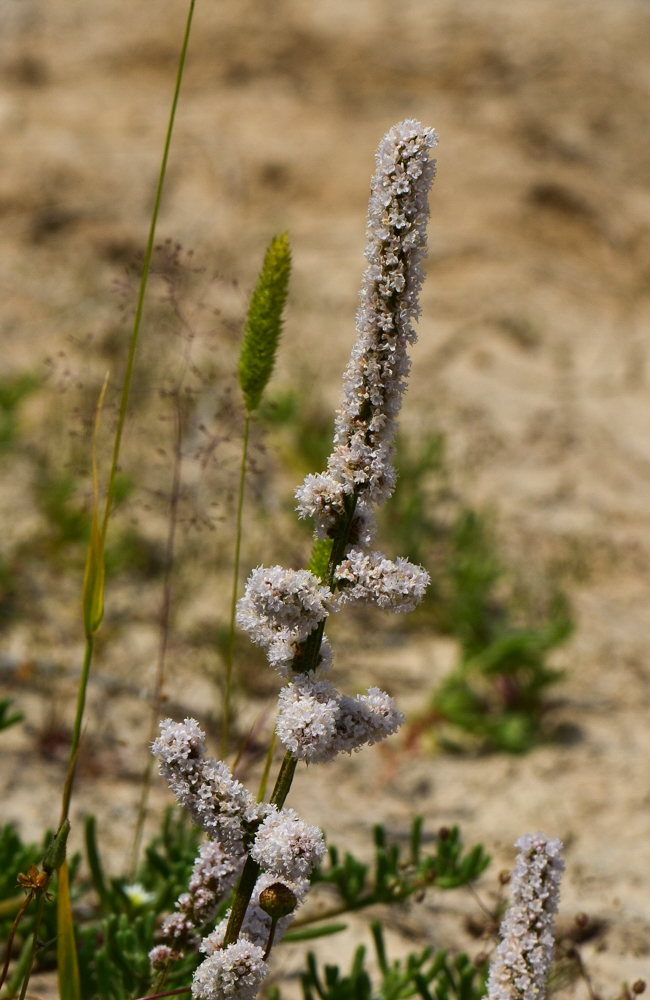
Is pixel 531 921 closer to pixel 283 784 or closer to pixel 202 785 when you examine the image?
pixel 283 784

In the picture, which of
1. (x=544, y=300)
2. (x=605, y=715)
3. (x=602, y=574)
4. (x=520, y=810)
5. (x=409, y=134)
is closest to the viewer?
(x=409, y=134)

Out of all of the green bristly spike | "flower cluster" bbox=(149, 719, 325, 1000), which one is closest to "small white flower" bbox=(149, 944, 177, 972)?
"flower cluster" bbox=(149, 719, 325, 1000)

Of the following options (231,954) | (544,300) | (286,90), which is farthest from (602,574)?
(286,90)

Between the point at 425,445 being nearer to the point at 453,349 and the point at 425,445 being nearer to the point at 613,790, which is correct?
the point at 453,349

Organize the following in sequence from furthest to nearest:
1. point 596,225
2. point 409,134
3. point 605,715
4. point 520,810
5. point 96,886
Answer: point 596,225 → point 605,715 → point 520,810 → point 96,886 → point 409,134

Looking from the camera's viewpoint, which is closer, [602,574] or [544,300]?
[602,574]

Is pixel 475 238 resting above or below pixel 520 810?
above

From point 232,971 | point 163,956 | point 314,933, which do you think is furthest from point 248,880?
point 314,933

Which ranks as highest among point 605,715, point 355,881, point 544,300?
point 544,300
